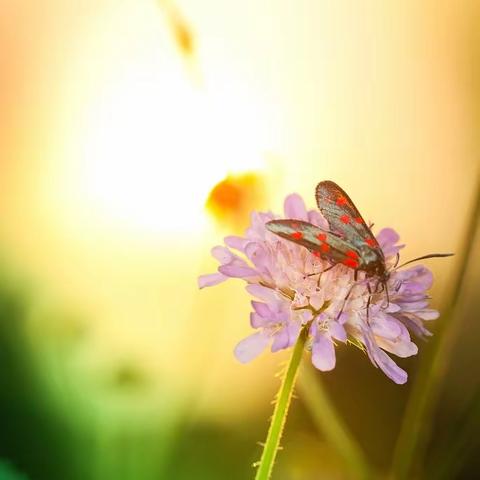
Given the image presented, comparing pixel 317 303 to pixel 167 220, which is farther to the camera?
pixel 167 220

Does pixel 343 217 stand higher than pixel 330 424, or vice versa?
pixel 343 217

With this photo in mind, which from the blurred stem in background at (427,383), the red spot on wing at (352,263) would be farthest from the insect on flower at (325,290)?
the blurred stem in background at (427,383)

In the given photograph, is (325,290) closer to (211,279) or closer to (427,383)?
(211,279)

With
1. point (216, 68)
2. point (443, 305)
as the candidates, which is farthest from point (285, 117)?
point (443, 305)

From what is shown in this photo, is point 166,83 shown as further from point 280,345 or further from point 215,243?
point 280,345

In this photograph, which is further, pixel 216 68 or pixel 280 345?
pixel 216 68

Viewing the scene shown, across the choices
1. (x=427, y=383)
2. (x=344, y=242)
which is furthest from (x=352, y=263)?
(x=427, y=383)
